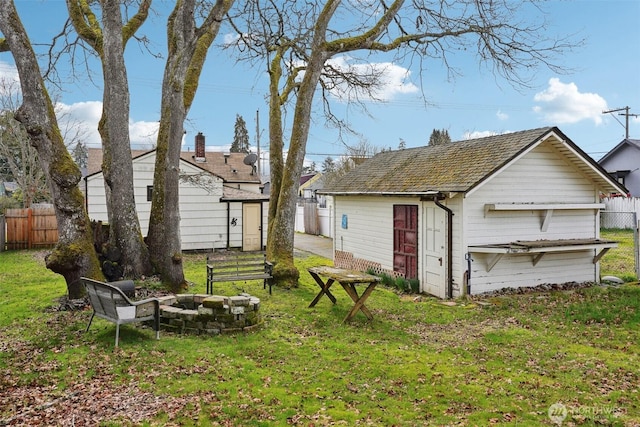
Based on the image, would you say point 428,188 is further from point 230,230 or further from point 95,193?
point 95,193

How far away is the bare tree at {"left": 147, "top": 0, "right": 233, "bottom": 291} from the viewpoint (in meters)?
9.75

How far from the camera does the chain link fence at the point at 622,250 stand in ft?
42.0

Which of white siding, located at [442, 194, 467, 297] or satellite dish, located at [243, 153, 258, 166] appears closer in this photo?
white siding, located at [442, 194, 467, 297]

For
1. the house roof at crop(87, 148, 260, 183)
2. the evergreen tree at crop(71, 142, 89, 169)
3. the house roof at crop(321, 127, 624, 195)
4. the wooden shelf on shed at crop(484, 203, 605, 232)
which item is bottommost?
the wooden shelf on shed at crop(484, 203, 605, 232)

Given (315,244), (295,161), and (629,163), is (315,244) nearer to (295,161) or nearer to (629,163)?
(295,161)

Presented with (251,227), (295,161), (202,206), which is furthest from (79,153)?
(295,161)

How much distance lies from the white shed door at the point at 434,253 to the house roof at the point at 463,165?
0.69 meters

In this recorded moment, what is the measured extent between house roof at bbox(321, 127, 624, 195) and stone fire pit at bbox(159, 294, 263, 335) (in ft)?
18.6

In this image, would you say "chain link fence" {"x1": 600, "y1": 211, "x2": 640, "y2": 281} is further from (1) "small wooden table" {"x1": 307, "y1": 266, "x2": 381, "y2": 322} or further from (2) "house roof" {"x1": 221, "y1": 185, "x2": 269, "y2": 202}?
(2) "house roof" {"x1": 221, "y1": 185, "x2": 269, "y2": 202}

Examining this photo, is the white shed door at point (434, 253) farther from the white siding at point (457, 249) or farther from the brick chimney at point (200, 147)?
the brick chimney at point (200, 147)

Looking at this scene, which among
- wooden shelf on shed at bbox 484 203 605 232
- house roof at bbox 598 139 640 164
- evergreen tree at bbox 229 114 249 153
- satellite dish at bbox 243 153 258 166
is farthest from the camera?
evergreen tree at bbox 229 114 249 153

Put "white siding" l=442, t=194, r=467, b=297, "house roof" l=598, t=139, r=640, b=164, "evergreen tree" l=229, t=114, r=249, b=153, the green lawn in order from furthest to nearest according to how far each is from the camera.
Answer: "evergreen tree" l=229, t=114, r=249, b=153, "house roof" l=598, t=139, r=640, b=164, "white siding" l=442, t=194, r=467, b=297, the green lawn

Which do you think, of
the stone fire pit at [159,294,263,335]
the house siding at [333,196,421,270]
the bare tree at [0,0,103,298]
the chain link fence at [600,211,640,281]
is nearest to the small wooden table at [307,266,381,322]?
the stone fire pit at [159,294,263,335]

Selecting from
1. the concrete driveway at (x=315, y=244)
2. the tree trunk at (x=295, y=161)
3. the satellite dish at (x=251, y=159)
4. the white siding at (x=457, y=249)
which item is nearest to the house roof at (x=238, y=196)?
the concrete driveway at (x=315, y=244)
